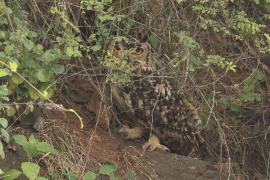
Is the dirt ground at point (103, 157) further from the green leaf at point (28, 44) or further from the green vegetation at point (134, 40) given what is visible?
the green leaf at point (28, 44)

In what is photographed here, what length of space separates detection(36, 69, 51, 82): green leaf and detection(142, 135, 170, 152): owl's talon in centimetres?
112

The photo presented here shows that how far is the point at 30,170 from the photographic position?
339cm

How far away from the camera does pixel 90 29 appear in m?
4.46

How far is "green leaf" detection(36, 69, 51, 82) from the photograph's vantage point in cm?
367

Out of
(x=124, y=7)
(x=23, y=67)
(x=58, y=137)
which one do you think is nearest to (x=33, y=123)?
(x=58, y=137)

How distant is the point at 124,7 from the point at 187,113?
1.00m

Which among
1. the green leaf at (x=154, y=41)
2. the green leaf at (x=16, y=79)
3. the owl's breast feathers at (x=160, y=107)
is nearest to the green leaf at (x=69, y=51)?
the green leaf at (x=16, y=79)

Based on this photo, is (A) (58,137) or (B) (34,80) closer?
(B) (34,80)

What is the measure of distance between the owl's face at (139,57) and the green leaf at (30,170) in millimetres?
1276

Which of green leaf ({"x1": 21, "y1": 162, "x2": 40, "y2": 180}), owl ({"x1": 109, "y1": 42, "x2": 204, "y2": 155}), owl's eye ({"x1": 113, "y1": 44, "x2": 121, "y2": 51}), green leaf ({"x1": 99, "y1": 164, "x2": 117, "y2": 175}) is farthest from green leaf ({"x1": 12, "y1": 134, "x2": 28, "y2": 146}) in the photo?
owl's eye ({"x1": 113, "y1": 44, "x2": 121, "y2": 51})

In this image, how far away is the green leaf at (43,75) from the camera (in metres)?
3.67

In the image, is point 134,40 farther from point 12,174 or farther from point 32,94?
point 12,174

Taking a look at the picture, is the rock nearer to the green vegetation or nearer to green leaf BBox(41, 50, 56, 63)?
the green vegetation

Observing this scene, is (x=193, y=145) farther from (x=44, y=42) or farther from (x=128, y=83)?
(x=44, y=42)
